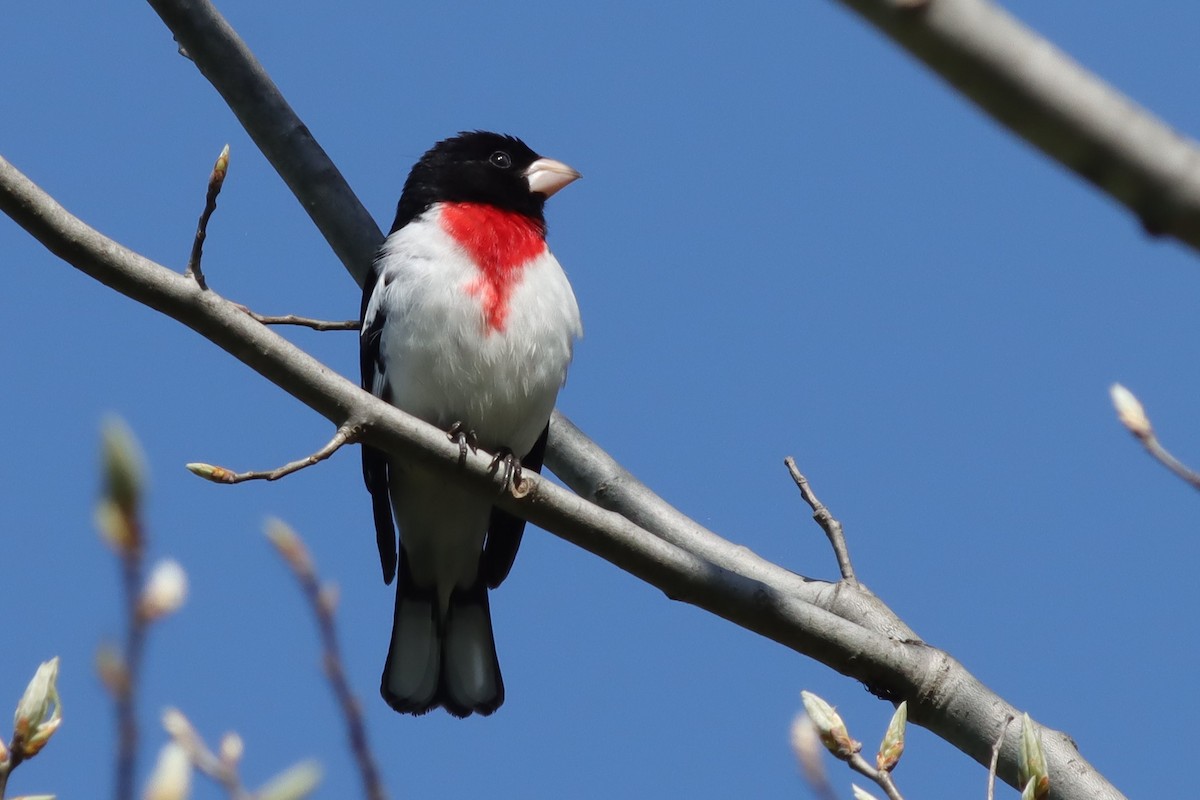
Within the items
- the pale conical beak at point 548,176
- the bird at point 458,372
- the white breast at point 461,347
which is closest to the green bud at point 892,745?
the bird at point 458,372

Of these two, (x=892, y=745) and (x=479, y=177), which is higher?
(x=479, y=177)

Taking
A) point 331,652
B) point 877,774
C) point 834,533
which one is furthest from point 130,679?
point 834,533

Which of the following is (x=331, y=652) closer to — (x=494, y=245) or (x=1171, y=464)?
(x=1171, y=464)

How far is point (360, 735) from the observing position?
1661 mm

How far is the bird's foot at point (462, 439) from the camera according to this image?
444 cm

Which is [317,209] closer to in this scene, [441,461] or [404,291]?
[404,291]

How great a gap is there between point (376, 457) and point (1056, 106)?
5159 millimetres

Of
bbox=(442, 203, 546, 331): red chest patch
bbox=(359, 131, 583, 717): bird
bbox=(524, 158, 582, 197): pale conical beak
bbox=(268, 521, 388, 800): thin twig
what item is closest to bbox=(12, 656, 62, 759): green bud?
bbox=(268, 521, 388, 800): thin twig

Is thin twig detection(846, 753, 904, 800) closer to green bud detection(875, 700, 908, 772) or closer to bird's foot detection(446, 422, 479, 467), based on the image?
green bud detection(875, 700, 908, 772)

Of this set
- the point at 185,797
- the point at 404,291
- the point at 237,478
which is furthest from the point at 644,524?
the point at 185,797

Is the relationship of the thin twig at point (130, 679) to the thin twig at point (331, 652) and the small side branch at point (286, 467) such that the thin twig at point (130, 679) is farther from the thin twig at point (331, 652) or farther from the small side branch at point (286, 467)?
the small side branch at point (286, 467)

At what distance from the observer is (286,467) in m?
3.92

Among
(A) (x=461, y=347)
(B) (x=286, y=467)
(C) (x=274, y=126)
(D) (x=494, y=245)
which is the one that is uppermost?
(C) (x=274, y=126)

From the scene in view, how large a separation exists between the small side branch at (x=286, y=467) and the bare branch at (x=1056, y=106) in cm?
274
